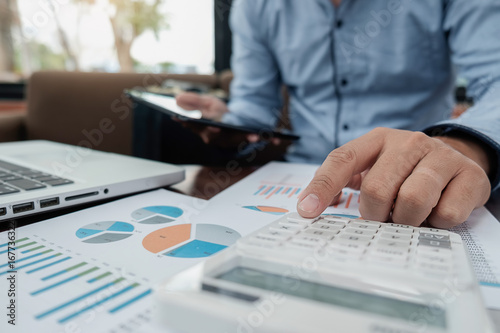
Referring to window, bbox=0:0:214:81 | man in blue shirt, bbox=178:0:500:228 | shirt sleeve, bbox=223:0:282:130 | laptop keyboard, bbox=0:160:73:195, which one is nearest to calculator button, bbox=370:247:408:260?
man in blue shirt, bbox=178:0:500:228

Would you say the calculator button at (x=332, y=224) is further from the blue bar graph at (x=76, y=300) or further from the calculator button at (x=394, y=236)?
the blue bar graph at (x=76, y=300)

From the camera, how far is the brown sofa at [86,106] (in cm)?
133

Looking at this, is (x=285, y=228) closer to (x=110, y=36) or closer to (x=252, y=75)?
(x=252, y=75)

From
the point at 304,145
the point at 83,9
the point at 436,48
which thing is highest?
the point at 83,9

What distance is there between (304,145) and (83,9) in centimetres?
159

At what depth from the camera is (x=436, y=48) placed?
0.70 metres

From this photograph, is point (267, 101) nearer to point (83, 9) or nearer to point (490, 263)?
point (490, 263)

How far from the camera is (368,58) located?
0.71 metres

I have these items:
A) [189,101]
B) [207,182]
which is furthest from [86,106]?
[207,182]

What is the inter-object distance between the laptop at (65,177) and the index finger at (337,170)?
0.67ft

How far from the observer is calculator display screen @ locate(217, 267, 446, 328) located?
0.53 feet

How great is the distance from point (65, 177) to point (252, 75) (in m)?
0.60

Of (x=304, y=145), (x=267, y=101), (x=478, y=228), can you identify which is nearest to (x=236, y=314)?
(x=478, y=228)

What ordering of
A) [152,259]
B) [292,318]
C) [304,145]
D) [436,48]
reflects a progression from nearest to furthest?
[292,318] < [152,259] < [436,48] < [304,145]
